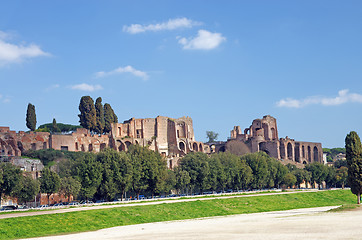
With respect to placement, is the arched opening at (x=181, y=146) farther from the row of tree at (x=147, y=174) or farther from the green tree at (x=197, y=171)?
the green tree at (x=197, y=171)

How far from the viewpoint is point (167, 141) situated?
103 meters

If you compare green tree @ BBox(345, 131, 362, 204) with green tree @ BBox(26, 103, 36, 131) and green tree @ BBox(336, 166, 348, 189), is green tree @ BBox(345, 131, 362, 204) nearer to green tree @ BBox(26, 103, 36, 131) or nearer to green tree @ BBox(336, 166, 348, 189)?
green tree @ BBox(336, 166, 348, 189)

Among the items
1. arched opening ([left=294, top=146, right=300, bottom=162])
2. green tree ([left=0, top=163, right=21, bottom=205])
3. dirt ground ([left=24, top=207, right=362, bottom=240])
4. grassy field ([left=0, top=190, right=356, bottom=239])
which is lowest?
dirt ground ([left=24, top=207, right=362, bottom=240])

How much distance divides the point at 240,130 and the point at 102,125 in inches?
1337

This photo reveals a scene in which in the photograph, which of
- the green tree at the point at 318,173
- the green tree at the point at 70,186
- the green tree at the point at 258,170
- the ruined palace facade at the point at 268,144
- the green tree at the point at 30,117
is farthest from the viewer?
the ruined palace facade at the point at 268,144

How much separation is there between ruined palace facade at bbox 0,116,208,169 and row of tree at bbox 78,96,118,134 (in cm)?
278

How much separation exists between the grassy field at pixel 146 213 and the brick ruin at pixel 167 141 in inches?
1284

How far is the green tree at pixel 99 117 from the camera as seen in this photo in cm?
9531

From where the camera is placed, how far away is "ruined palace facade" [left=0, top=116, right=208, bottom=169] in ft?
262

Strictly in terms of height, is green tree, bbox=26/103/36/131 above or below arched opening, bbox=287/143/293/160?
above

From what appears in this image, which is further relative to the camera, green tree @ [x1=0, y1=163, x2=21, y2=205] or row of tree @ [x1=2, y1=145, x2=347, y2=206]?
row of tree @ [x1=2, y1=145, x2=347, y2=206]

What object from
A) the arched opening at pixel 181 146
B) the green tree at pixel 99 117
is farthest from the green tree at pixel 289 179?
the green tree at pixel 99 117

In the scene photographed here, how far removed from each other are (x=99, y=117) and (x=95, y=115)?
4.01 ft

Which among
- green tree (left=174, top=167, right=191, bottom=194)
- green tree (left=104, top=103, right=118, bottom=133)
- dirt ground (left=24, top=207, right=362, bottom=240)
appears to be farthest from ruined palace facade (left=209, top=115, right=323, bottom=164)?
dirt ground (left=24, top=207, right=362, bottom=240)
